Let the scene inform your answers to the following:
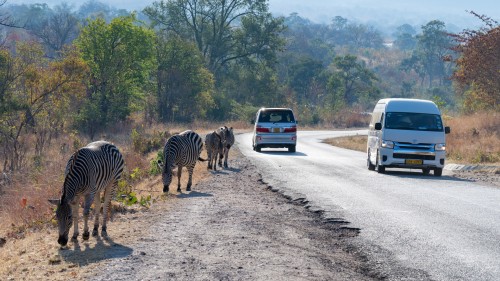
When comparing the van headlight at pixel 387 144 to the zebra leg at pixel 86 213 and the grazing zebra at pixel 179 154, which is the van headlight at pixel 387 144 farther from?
the zebra leg at pixel 86 213

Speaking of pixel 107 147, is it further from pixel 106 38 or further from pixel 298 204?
pixel 106 38

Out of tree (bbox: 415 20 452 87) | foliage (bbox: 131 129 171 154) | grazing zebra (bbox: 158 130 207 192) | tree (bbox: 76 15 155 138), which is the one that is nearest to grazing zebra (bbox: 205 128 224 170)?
grazing zebra (bbox: 158 130 207 192)

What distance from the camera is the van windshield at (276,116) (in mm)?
38375

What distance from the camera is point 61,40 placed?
97.2 meters

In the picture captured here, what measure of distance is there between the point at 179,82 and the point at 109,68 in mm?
15355

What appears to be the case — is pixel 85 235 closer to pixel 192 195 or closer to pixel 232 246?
pixel 232 246

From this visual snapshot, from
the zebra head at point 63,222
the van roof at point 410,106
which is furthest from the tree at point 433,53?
the zebra head at point 63,222

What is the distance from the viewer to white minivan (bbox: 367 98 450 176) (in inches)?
1029

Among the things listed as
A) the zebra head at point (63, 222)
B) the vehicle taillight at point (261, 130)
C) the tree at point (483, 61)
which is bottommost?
the zebra head at point (63, 222)

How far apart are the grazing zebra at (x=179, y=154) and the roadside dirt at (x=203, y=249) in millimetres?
2487

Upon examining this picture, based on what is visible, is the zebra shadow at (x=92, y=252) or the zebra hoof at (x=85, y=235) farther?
the zebra hoof at (x=85, y=235)

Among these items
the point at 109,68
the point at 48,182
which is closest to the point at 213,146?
the point at 48,182

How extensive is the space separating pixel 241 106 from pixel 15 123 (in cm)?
4156

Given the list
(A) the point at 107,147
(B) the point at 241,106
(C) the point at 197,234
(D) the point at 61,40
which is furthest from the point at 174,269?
(D) the point at 61,40
